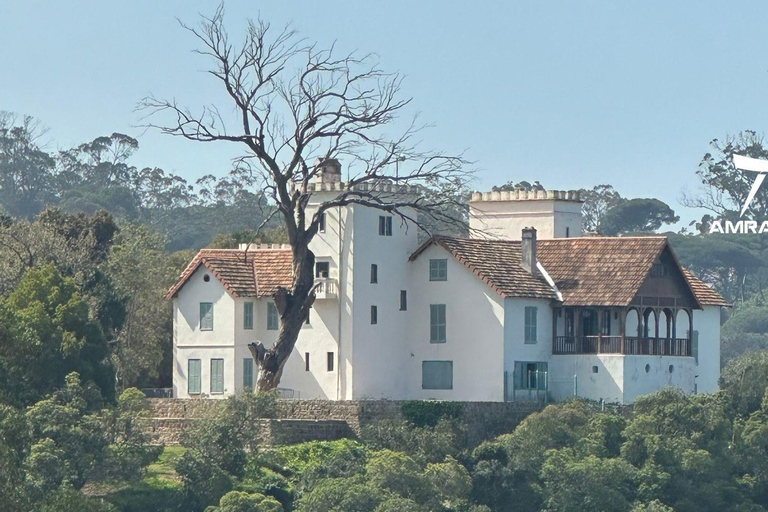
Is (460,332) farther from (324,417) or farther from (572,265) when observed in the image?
(324,417)

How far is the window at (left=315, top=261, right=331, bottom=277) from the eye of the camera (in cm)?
6700

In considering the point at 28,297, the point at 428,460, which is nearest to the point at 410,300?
the point at 428,460

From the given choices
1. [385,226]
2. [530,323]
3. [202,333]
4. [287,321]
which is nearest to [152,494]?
[287,321]

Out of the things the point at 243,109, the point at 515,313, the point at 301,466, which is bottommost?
the point at 301,466

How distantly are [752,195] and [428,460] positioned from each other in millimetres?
89731

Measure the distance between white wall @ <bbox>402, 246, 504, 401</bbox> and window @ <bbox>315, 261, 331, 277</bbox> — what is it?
11.1ft

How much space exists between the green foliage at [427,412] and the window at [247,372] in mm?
6609

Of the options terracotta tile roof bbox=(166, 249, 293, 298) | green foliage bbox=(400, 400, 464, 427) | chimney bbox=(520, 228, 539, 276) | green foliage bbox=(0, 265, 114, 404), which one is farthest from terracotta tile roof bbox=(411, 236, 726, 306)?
green foliage bbox=(0, 265, 114, 404)

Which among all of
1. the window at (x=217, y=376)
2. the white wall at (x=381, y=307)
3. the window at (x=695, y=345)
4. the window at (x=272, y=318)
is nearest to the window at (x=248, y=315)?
the window at (x=272, y=318)

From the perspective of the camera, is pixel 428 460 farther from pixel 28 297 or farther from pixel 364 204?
pixel 28 297

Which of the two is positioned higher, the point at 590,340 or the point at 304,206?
the point at 304,206

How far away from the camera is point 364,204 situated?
65125 mm

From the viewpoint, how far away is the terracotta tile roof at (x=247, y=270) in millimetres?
68438

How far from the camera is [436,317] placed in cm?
6831
